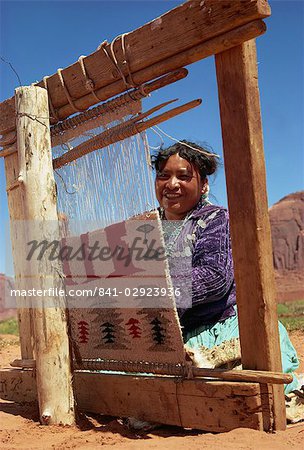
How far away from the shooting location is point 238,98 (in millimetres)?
2756

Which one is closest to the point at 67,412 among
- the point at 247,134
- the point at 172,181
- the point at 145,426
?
the point at 145,426

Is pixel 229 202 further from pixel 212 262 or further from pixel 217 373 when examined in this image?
pixel 217 373

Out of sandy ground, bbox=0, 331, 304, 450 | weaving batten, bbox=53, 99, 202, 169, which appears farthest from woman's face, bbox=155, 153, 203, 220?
sandy ground, bbox=0, 331, 304, 450

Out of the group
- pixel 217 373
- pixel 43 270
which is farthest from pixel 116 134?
pixel 217 373

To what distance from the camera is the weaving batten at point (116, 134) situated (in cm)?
307

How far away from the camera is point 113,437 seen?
3000mm

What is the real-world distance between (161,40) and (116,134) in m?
0.61

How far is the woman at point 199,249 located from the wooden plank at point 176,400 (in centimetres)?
33

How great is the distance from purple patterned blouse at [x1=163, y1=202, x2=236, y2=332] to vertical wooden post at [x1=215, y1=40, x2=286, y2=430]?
0.38 metres

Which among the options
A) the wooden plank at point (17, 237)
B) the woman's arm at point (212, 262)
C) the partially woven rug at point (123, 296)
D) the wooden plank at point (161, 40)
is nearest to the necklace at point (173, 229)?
the woman's arm at point (212, 262)

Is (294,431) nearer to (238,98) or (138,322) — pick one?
(138,322)

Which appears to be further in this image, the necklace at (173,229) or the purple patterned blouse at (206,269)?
the necklace at (173,229)

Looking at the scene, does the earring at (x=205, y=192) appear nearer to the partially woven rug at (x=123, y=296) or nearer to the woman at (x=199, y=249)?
the woman at (x=199, y=249)

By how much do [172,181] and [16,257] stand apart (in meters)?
1.27
